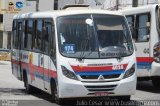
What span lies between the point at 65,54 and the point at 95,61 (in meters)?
0.77

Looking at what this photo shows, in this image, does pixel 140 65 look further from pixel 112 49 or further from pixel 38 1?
pixel 38 1

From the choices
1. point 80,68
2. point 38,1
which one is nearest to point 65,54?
point 80,68

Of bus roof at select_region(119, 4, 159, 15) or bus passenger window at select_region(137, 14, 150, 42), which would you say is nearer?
bus roof at select_region(119, 4, 159, 15)

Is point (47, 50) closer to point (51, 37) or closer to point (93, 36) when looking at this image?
point (51, 37)

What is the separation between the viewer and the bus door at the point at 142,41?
18.4 meters

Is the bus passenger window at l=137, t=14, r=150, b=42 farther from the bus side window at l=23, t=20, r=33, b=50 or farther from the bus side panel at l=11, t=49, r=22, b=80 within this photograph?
the bus side panel at l=11, t=49, r=22, b=80

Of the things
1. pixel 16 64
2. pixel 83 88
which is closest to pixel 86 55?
pixel 83 88

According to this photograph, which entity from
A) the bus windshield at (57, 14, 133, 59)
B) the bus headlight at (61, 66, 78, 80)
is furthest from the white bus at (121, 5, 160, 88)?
the bus headlight at (61, 66, 78, 80)

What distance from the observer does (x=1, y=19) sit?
3469 inches

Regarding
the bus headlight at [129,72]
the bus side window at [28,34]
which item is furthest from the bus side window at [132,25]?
the bus headlight at [129,72]

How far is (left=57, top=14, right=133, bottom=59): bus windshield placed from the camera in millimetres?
13883

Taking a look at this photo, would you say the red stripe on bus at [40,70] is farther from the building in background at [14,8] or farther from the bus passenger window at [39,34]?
the building in background at [14,8]

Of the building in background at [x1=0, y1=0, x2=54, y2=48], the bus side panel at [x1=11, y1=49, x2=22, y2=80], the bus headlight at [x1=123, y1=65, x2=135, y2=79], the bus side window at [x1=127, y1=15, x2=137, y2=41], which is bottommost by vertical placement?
the building in background at [x1=0, y1=0, x2=54, y2=48]

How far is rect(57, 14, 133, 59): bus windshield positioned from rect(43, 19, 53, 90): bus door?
2.01 feet
